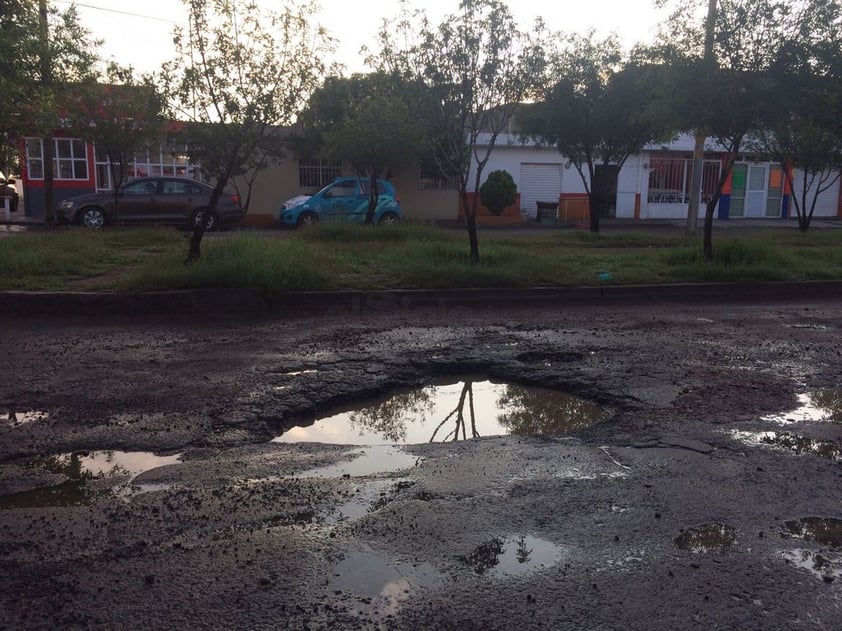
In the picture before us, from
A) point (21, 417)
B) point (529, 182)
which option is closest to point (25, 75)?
point (21, 417)

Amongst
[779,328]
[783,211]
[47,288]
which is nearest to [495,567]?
[779,328]

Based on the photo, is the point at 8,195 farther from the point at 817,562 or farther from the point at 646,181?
the point at 817,562

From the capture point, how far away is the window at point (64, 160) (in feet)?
82.0

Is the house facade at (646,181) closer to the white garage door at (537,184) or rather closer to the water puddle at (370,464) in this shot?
the white garage door at (537,184)

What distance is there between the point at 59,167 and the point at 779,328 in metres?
23.8

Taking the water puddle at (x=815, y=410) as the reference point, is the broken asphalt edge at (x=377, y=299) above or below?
above

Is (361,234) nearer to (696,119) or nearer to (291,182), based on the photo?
(696,119)

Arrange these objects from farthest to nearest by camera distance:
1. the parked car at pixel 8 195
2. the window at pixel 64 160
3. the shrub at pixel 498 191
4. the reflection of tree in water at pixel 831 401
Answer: the shrub at pixel 498 191, the window at pixel 64 160, the parked car at pixel 8 195, the reflection of tree in water at pixel 831 401

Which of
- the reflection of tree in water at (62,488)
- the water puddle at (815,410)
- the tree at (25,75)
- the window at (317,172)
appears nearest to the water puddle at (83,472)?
the reflection of tree in water at (62,488)

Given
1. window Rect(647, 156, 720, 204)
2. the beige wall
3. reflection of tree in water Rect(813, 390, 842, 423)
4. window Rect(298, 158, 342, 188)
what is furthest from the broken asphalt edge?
window Rect(647, 156, 720, 204)

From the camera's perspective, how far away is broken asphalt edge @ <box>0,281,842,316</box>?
916cm

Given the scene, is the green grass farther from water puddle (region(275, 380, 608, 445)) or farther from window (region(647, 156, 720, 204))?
window (region(647, 156, 720, 204))

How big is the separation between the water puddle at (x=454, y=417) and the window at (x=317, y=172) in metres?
22.8

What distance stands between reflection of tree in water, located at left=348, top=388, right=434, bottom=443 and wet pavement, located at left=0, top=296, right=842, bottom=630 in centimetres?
3
